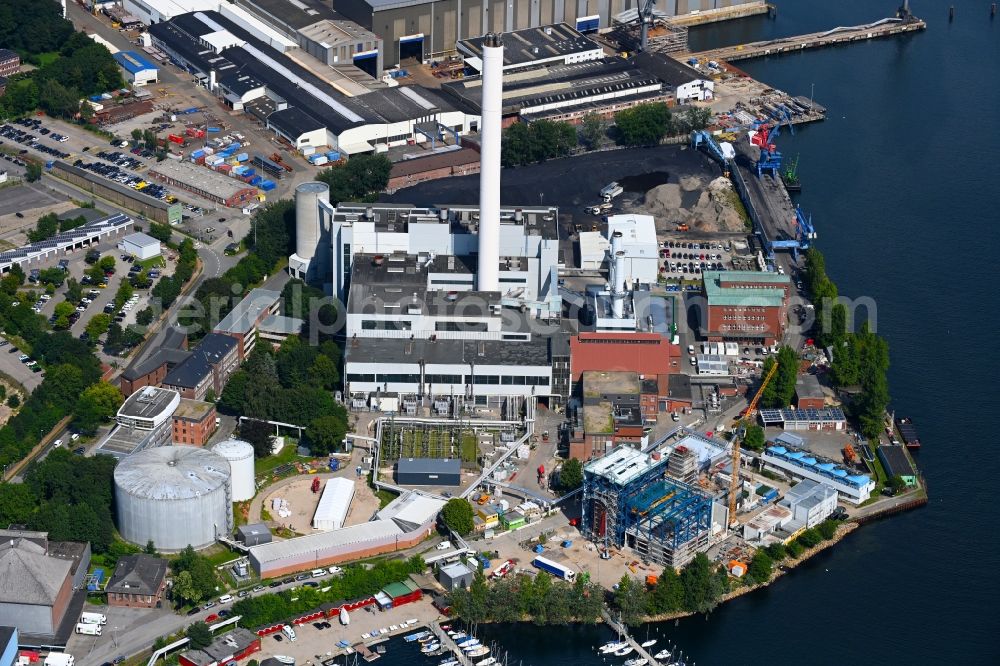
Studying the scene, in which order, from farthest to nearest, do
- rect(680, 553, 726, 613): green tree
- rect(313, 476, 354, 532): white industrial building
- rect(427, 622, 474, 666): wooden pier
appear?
rect(313, 476, 354, 532): white industrial building < rect(680, 553, 726, 613): green tree < rect(427, 622, 474, 666): wooden pier

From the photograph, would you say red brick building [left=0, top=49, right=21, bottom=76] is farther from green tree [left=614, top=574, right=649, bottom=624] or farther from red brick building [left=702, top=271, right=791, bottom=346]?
green tree [left=614, top=574, right=649, bottom=624]

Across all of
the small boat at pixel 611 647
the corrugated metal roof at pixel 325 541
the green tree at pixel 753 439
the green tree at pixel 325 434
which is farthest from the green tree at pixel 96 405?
the green tree at pixel 753 439

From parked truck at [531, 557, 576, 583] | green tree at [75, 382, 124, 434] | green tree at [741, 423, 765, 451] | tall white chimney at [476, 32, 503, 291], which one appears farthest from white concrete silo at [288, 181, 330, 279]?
parked truck at [531, 557, 576, 583]

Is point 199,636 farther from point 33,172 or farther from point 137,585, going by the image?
point 33,172

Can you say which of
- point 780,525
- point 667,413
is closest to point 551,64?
point 667,413

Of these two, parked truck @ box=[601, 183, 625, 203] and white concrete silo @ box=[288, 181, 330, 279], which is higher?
parked truck @ box=[601, 183, 625, 203]

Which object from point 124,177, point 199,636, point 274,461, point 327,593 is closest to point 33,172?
point 124,177

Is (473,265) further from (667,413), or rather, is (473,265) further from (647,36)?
(647,36)
